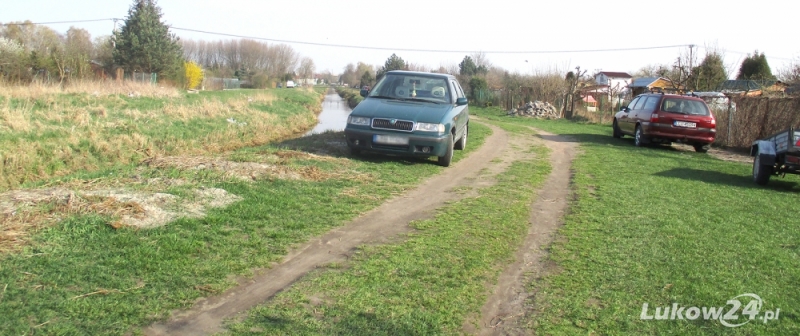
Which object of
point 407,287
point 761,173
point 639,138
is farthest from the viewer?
point 639,138

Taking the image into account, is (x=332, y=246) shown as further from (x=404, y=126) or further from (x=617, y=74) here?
(x=617, y=74)

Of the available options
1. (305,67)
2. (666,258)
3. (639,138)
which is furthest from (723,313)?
(305,67)

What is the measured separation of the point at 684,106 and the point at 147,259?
14.1m

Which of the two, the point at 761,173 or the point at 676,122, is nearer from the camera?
the point at 761,173

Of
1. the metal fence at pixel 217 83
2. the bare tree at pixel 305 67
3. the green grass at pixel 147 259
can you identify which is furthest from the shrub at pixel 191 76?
the bare tree at pixel 305 67

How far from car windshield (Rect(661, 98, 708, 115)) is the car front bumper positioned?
8093 mm

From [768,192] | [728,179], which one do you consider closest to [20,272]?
[768,192]

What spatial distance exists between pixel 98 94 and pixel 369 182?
56.8 feet

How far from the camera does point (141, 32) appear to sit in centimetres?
4334

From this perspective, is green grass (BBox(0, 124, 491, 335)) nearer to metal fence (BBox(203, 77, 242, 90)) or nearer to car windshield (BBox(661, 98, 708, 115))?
car windshield (BBox(661, 98, 708, 115))

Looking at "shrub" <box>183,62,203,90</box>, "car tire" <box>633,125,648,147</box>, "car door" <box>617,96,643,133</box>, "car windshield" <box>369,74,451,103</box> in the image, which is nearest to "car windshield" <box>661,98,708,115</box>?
"car tire" <box>633,125,648,147</box>

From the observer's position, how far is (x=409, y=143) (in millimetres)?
9281

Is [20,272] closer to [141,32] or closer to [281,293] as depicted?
[281,293]

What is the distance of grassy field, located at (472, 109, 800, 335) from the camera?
368cm
